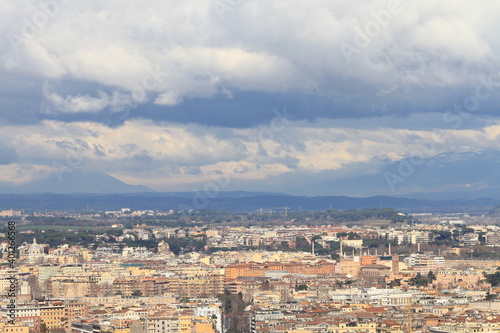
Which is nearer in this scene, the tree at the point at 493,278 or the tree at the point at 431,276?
the tree at the point at 493,278

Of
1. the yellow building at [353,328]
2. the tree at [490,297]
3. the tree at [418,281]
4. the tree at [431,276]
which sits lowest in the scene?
the yellow building at [353,328]

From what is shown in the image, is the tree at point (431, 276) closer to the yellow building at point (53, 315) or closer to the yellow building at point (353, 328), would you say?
the yellow building at point (53, 315)

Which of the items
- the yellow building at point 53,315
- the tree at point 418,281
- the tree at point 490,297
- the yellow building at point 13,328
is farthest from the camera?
the tree at point 418,281

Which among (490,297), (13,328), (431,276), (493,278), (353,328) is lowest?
(353,328)

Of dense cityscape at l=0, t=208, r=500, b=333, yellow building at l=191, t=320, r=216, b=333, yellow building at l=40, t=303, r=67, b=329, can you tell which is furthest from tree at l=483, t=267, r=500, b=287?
yellow building at l=191, t=320, r=216, b=333

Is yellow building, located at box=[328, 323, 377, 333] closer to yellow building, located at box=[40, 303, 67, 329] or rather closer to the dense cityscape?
the dense cityscape

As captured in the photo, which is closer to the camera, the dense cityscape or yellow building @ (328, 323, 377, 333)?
yellow building @ (328, 323, 377, 333)

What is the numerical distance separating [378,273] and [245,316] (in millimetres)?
23744

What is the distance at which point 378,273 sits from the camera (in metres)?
68.4

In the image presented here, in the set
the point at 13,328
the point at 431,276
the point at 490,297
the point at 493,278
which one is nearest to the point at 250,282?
the point at 431,276

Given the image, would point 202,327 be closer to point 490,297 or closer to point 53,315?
point 53,315

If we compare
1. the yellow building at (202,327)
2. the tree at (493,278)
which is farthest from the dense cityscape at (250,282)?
the tree at (493,278)

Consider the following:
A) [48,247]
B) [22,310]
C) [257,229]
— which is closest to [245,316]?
[22,310]

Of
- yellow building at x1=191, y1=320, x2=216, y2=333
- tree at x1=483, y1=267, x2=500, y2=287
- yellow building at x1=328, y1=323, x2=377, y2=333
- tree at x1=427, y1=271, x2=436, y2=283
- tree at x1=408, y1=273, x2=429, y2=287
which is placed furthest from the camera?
tree at x1=427, y1=271, x2=436, y2=283
